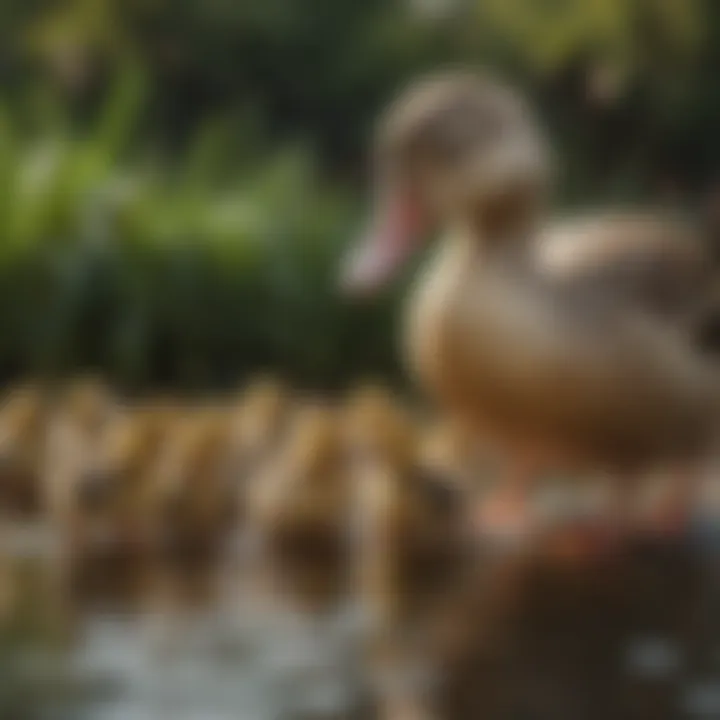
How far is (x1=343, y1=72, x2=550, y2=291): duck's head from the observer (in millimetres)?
1340

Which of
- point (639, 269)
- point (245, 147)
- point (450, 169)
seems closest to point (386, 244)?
point (450, 169)

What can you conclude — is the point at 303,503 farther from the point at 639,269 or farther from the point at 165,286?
the point at 165,286

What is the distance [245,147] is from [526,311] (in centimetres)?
98

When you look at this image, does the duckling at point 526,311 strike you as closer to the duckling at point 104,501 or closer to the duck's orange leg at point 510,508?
the duck's orange leg at point 510,508

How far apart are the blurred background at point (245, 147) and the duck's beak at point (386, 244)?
0.52m

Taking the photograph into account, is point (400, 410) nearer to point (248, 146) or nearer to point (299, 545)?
point (299, 545)

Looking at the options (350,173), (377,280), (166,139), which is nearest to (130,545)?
(377,280)

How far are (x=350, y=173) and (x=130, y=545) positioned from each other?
99 centimetres

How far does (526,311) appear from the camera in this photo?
1324 millimetres

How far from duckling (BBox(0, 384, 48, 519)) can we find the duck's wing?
1.22 feet

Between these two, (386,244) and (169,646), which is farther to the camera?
(386,244)

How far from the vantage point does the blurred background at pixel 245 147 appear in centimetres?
194

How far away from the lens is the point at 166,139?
2330 mm

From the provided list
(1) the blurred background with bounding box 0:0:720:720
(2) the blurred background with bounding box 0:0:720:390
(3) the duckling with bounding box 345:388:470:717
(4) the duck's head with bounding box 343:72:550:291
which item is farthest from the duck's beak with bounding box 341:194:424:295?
(2) the blurred background with bounding box 0:0:720:390
